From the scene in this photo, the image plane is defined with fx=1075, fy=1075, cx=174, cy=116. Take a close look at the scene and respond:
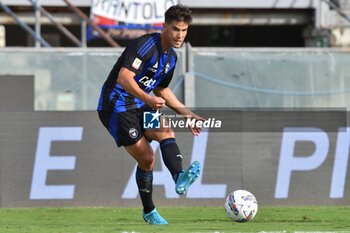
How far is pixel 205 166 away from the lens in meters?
15.9

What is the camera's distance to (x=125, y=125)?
437 inches

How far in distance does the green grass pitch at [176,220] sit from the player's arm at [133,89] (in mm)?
1256

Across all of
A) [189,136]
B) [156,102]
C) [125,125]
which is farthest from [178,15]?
[189,136]

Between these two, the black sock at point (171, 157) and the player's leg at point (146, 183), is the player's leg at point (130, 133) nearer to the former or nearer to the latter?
the player's leg at point (146, 183)

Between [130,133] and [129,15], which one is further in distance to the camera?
[129,15]

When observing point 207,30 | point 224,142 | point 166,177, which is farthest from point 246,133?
point 207,30

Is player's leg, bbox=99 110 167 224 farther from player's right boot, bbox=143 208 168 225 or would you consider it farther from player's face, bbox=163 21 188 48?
player's face, bbox=163 21 188 48

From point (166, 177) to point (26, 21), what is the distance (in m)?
6.68

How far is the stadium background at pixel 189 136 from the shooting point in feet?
51.1

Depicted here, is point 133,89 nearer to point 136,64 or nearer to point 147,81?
point 136,64

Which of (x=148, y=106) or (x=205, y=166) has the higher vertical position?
(x=148, y=106)

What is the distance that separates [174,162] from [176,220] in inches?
91.1

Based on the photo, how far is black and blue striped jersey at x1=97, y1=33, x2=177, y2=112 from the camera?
35.2 feet

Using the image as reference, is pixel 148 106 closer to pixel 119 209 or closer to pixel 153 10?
pixel 119 209
